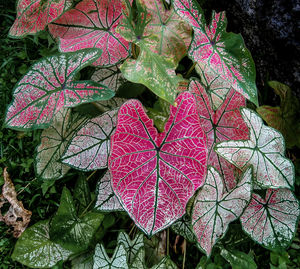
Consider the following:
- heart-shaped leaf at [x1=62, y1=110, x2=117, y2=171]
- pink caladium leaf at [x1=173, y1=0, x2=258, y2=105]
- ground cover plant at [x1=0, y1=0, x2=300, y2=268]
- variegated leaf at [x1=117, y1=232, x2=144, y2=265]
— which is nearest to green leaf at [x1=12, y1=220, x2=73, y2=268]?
ground cover plant at [x1=0, y1=0, x2=300, y2=268]

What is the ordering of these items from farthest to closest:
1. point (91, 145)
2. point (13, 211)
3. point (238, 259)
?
1. point (13, 211)
2. point (238, 259)
3. point (91, 145)

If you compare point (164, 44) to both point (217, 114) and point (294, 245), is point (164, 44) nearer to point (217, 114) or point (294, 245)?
point (217, 114)

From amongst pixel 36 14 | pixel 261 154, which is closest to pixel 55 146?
pixel 36 14

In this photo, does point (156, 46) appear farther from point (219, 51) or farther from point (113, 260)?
point (113, 260)

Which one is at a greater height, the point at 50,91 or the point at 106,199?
the point at 50,91

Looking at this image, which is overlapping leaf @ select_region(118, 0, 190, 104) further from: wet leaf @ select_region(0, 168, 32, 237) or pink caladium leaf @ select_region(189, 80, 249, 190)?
wet leaf @ select_region(0, 168, 32, 237)

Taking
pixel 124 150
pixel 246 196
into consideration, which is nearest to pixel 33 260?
pixel 124 150
